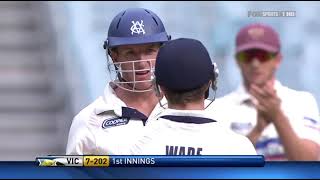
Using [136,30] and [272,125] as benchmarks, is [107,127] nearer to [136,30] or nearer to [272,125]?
[136,30]

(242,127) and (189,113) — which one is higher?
(189,113)

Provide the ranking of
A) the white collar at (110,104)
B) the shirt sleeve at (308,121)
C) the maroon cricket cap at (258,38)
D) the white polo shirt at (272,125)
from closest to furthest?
the white collar at (110,104) < the shirt sleeve at (308,121) < the white polo shirt at (272,125) < the maroon cricket cap at (258,38)

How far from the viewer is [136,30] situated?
1863mm

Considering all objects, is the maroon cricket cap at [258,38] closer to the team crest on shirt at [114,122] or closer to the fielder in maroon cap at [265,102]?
the fielder in maroon cap at [265,102]

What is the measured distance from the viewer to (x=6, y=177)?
149cm

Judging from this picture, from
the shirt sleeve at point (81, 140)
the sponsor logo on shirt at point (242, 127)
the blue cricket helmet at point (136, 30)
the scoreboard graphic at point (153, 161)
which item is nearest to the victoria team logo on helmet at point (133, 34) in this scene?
the blue cricket helmet at point (136, 30)

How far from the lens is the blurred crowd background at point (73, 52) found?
2.87m

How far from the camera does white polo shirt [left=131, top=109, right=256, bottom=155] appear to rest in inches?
56.1

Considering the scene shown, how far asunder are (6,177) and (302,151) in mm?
1099

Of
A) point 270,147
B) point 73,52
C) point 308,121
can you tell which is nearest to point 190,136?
point 308,121

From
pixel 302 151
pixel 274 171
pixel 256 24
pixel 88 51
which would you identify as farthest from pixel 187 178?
pixel 88 51

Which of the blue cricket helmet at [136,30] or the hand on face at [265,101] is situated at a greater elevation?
the blue cricket helmet at [136,30]

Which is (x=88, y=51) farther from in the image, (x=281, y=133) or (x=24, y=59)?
(x=281, y=133)

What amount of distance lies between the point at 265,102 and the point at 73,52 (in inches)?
38.3
